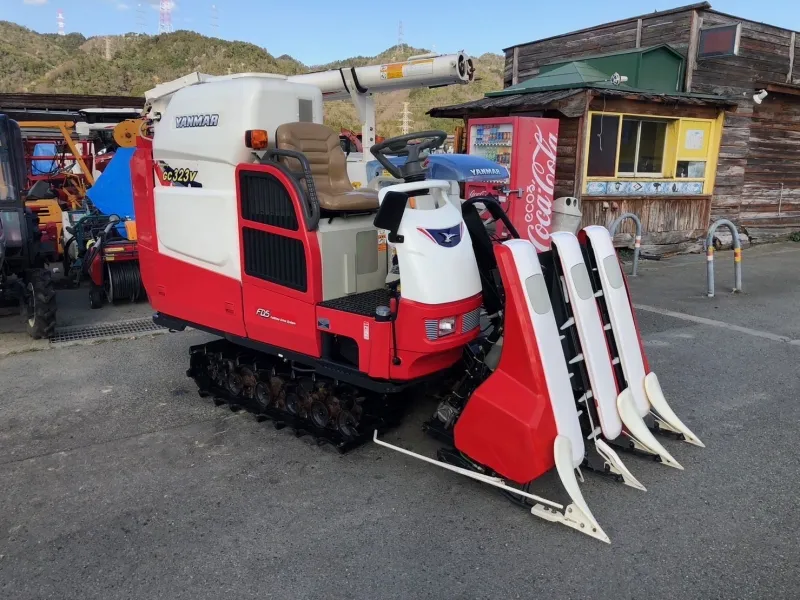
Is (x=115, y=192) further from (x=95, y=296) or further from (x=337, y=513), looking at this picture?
(x=337, y=513)

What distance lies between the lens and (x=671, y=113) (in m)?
11.4

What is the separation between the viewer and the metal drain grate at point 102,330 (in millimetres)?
6809

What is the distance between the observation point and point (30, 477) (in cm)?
395

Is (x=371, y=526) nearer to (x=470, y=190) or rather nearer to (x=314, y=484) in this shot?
(x=314, y=484)

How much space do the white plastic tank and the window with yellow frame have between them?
86cm

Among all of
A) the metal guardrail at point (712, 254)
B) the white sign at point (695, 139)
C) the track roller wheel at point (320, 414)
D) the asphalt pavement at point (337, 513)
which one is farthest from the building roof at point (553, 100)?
the track roller wheel at point (320, 414)

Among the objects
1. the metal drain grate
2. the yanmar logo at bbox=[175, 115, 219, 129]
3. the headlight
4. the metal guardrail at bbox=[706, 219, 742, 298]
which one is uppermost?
the yanmar logo at bbox=[175, 115, 219, 129]

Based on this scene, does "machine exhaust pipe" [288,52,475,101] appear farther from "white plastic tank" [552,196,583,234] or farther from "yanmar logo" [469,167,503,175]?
"white plastic tank" [552,196,583,234]

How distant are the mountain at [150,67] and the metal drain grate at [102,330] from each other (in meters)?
26.8

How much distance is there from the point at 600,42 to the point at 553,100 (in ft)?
11.0

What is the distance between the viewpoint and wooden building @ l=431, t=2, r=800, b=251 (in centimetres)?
1080

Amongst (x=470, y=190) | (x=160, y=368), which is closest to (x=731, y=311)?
(x=470, y=190)

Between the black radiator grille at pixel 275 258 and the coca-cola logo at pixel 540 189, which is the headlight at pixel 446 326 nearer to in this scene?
the black radiator grille at pixel 275 258

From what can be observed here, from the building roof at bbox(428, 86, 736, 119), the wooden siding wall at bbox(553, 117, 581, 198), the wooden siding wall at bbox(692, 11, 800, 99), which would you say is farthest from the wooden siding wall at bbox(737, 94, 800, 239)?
the wooden siding wall at bbox(553, 117, 581, 198)
